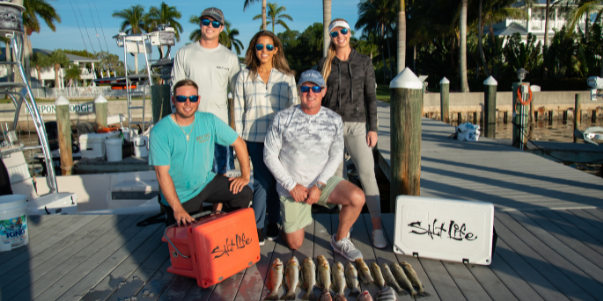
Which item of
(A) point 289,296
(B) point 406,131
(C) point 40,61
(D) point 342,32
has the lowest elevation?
(A) point 289,296

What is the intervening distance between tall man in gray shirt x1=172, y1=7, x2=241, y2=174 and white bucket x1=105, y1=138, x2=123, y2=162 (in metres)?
7.22

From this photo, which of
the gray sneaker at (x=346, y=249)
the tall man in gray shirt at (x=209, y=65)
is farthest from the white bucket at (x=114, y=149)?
the gray sneaker at (x=346, y=249)

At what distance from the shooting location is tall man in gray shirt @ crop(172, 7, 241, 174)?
3.39 metres

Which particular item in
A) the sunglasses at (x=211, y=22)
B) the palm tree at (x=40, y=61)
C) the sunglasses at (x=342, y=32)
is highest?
the palm tree at (x=40, y=61)

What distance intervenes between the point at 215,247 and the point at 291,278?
1.84ft

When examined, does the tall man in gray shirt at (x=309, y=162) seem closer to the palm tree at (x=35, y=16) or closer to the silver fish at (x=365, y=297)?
the silver fish at (x=365, y=297)

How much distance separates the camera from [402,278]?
267 cm

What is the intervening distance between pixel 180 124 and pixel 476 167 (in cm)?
541

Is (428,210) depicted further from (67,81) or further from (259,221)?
(67,81)

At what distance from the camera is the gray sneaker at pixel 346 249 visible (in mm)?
3023

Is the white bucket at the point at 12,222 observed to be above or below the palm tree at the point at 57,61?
below

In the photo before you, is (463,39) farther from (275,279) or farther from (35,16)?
(35,16)

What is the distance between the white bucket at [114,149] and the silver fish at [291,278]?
833 centimetres

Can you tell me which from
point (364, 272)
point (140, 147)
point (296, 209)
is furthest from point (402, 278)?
point (140, 147)
